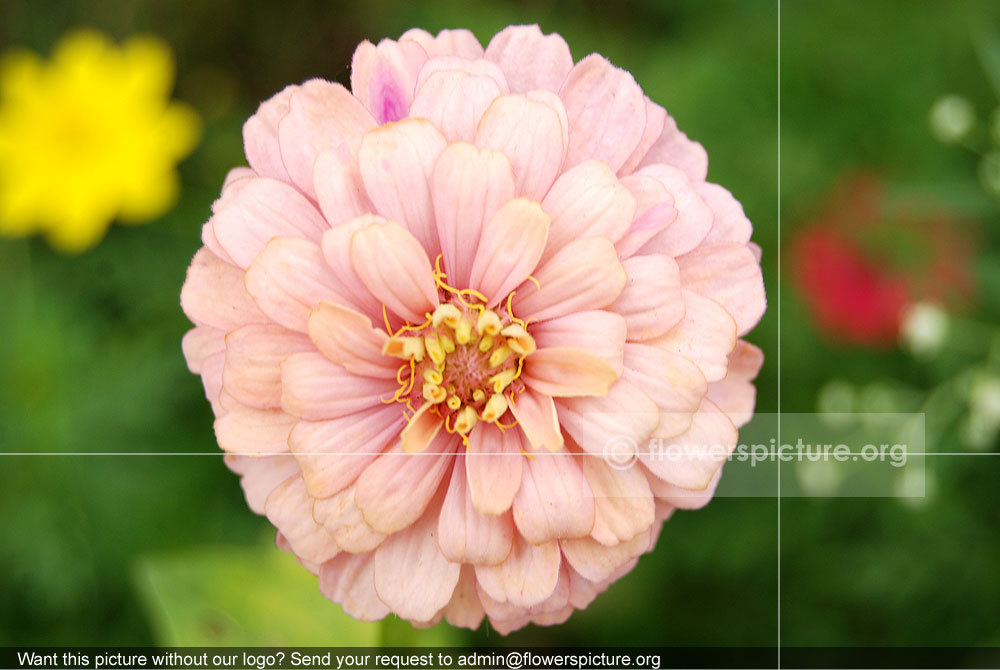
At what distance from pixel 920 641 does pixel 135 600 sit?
227cm

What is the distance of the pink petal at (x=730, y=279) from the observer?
116 cm

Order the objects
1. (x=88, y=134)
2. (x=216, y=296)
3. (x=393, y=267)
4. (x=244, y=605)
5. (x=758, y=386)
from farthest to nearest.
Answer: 1. (x=88, y=134)
2. (x=758, y=386)
3. (x=244, y=605)
4. (x=216, y=296)
5. (x=393, y=267)

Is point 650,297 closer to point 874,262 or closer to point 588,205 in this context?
point 588,205

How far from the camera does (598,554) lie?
117 centimetres

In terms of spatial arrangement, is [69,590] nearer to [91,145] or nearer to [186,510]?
[186,510]

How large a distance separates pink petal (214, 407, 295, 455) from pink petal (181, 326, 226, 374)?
12 cm

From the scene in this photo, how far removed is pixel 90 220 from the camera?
2.70 m

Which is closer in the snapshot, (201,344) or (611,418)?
(611,418)

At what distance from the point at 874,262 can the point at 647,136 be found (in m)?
1.72

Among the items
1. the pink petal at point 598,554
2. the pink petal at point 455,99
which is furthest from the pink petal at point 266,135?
the pink petal at point 598,554

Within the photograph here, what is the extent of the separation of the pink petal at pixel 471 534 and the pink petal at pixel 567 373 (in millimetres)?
182

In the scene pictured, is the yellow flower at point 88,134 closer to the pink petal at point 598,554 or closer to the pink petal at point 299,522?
the pink petal at point 299,522

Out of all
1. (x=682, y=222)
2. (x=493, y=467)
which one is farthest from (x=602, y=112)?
(x=493, y=467)

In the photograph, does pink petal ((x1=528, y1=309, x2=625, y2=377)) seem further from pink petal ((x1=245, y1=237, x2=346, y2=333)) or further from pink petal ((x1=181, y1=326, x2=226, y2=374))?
pink petal ((x1=181, y1=326, x2=226, y2=374))
